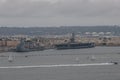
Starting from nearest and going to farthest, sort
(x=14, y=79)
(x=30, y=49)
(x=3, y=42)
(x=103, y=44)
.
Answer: (x=14, y=79) < (x=30, y=49) < (x=3, y=42) < (x=103, y=44)

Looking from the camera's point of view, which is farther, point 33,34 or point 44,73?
point 33,34

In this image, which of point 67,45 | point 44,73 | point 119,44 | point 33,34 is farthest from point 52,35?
point 44,73

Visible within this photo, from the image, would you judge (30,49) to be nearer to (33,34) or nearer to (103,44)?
(103,44)

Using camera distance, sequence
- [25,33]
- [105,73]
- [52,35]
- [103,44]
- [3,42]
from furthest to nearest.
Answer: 1. [52,35]
2. [25,33]
3. [103,44]
4. [3,42]
5. [105,73]

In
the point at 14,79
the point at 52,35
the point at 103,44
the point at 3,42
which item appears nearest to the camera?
the point at 14,79

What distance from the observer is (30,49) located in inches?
4786

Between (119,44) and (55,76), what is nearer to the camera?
(55,76)

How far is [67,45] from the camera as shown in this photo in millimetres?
127688

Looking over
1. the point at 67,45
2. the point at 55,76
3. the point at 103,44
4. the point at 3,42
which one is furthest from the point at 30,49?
the point at 55,76

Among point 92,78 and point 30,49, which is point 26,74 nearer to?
point 92,78

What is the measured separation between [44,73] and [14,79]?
21.6ft

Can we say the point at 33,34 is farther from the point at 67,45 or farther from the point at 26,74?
the point at 26,74

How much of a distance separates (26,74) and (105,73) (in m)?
7.21

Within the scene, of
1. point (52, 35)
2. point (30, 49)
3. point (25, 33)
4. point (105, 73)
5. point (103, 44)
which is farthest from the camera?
point (52, 35)
